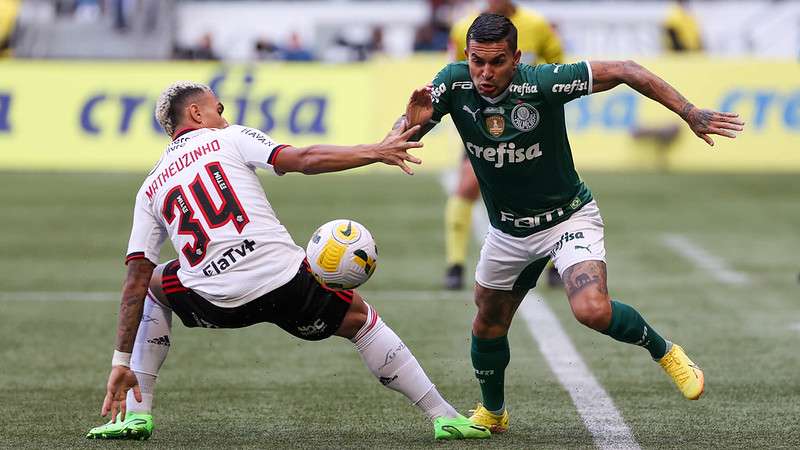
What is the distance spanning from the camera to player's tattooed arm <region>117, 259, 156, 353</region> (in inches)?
249

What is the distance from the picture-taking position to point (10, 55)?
27.6 m

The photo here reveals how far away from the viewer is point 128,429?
653 centimetres

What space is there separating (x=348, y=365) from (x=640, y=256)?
18.2 feet

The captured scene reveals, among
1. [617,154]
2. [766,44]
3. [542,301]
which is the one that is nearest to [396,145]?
[542,301]

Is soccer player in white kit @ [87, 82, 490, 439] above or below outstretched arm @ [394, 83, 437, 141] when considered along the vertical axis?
below

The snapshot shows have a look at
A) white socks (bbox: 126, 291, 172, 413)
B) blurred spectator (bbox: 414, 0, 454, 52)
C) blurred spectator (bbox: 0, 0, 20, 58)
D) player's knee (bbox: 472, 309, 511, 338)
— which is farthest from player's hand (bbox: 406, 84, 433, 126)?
blurred spectator (bbox: 414, 0, 454, 52)

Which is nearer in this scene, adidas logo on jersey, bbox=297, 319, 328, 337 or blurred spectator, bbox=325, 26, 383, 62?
adidas logo on jersey, bbox=297, 319, 328, 337

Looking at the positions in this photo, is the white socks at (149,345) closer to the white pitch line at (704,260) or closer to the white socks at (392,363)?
the white socks at (392,363)

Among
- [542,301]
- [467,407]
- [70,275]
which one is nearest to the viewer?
[467,407]

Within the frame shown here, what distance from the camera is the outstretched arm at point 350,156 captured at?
5.90 m

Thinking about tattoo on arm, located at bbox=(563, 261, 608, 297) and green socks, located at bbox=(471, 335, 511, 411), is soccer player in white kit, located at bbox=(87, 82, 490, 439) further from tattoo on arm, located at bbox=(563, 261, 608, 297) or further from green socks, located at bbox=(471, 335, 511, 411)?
tattoo on arm, located at bbox=(563, 261, 608, 297)

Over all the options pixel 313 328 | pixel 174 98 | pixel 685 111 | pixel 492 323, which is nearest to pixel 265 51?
pixel 492 323

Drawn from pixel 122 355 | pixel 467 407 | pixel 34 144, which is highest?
pixel 122 355

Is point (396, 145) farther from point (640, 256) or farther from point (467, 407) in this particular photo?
point (640, 256)
